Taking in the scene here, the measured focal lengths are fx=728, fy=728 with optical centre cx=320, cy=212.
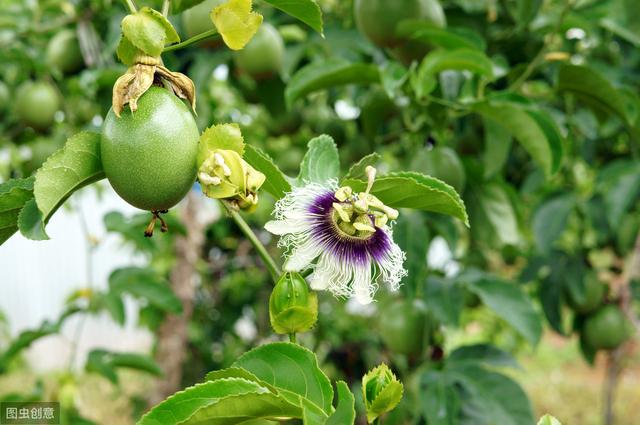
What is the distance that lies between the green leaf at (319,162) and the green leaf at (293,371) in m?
0.14

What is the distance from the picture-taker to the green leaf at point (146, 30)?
0.51m

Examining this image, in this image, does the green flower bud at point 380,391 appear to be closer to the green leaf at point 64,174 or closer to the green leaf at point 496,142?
the green leaf at point 64,174

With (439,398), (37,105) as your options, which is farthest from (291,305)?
(37,105)

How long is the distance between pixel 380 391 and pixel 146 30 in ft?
1.00

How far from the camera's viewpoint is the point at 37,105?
4.52 ft

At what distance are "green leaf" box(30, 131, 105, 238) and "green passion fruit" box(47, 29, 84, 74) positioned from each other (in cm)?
88

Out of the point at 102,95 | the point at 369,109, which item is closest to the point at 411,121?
the point at 369,109

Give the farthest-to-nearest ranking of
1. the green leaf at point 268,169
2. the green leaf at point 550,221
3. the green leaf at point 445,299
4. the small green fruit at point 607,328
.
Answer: the small green fruit at point 607,328 → the green leaf at point 550,221 → the green leaf at point 445,299 → the green leaf at point 268,169

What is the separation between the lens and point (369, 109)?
1192 mm

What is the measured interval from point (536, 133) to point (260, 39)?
511 mm

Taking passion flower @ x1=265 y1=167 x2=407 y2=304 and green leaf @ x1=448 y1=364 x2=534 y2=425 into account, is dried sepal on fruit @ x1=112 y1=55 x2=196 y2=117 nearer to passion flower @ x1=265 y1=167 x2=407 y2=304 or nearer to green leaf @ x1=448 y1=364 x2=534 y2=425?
passion flower @ x1=265 y1=167 x2=407 y2=304

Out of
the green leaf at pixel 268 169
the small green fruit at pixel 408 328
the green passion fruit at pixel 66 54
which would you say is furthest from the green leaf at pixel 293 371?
the green passion fruit at pixel 66 54

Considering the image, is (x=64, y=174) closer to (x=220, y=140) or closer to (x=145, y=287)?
(x=220, y=140)

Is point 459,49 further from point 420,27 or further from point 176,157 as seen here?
point 176,157
